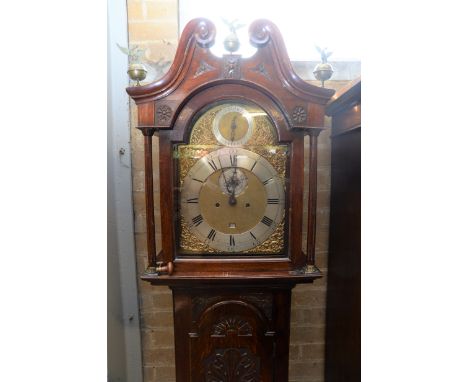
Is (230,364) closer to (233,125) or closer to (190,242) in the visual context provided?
(190,242)

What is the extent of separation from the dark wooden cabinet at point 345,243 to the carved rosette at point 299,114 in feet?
0.63

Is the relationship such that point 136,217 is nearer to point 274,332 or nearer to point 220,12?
point 274,332

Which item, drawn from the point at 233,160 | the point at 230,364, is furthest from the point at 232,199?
the point at 230,364

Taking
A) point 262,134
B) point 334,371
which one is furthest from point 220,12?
point 334,371

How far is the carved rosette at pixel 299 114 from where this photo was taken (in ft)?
3.09

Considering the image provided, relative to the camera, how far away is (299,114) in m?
0.94

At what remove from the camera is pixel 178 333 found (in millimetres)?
1058

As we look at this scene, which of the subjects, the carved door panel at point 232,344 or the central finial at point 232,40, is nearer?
the central finial at point 232,40

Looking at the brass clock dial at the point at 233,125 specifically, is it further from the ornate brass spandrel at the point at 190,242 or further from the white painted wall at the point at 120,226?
the white painted wall at the point at 120,226

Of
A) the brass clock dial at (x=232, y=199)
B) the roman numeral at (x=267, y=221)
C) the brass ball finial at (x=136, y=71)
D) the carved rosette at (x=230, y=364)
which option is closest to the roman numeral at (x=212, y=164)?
the brass clock dial at (x=232, y=199)

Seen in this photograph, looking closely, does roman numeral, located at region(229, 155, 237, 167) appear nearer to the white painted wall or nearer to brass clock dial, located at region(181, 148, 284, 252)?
brass clock dial, located at region(181, 148, 284, 252)

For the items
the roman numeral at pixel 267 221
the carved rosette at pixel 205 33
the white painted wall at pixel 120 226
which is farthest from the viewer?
the white painted wall at pixel 120 226

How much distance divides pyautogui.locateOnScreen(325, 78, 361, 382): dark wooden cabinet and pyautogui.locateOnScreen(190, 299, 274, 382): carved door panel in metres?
0.33

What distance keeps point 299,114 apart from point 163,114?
16.6 inches
